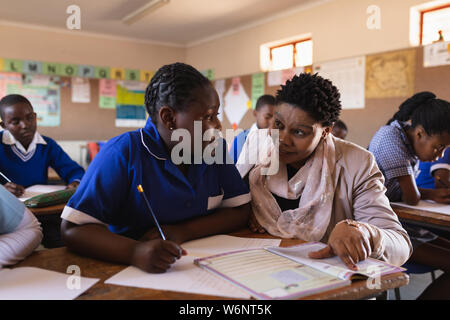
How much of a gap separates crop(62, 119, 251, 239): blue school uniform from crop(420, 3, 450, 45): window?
3012mm

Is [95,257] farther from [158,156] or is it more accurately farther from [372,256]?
[372,256]

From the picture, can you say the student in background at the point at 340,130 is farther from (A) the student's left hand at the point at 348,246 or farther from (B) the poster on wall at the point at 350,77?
(A) the student's left hand at the point at 348,246

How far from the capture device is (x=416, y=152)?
1.97m

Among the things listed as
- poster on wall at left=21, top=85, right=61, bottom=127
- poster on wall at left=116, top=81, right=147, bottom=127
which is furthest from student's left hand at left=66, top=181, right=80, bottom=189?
poster on wall at left=116, top=81, right=147, bottom=127

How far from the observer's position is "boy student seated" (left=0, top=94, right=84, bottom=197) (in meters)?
2.41

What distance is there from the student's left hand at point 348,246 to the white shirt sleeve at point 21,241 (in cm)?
69

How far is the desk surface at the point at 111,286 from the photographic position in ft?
2.22

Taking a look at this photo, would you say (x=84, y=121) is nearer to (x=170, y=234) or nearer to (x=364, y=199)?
(x=170, y=234)

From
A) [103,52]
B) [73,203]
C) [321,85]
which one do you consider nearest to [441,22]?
[321,85]

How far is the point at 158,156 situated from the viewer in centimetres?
104

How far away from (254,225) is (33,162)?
76.0 inches

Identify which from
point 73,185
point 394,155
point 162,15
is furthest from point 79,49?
point 394,155

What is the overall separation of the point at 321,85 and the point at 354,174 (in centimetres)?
32

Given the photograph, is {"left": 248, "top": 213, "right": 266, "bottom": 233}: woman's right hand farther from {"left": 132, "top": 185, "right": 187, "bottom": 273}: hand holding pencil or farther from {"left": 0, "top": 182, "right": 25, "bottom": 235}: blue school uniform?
{"left": 0, "top": 182, "right": 25, "bottom": 235}: blue school uniform
